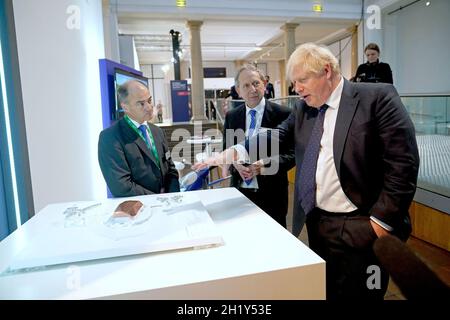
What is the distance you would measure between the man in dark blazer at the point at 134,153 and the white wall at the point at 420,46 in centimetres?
866

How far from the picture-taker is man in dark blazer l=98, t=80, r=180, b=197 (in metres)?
1.72

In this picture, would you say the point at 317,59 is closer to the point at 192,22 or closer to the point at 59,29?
the point at 59,29

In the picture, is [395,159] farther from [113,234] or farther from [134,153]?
[134,153]

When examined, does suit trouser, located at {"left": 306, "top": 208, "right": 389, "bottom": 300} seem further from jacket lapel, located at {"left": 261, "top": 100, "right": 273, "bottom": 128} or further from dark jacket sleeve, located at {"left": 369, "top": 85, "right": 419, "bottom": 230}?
jacket lapel, located at {"left": 261, "top": 100, "right": 273, "bottom": 128}

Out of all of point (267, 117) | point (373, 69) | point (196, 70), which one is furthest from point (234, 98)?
point (267, 117)

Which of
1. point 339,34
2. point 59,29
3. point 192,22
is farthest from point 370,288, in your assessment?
point 339,34

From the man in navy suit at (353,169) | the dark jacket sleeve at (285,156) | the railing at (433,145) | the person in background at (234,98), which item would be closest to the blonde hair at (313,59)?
the man in navy suit at (353,169)

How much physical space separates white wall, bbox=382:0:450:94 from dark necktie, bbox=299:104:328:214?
856 cm

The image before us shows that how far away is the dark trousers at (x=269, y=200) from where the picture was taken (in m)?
1.97

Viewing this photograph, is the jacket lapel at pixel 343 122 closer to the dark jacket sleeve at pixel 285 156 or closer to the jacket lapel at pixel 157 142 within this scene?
the dark jacket sleeve at pixel 285 156

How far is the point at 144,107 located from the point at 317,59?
1112 millimetres

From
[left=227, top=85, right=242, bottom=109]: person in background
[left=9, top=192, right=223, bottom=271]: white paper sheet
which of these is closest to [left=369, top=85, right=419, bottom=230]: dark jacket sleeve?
[left=9, top=192, right=223, bottom=271]: white paper sheet

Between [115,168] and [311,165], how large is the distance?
3.43ft

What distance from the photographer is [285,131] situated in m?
1.69
